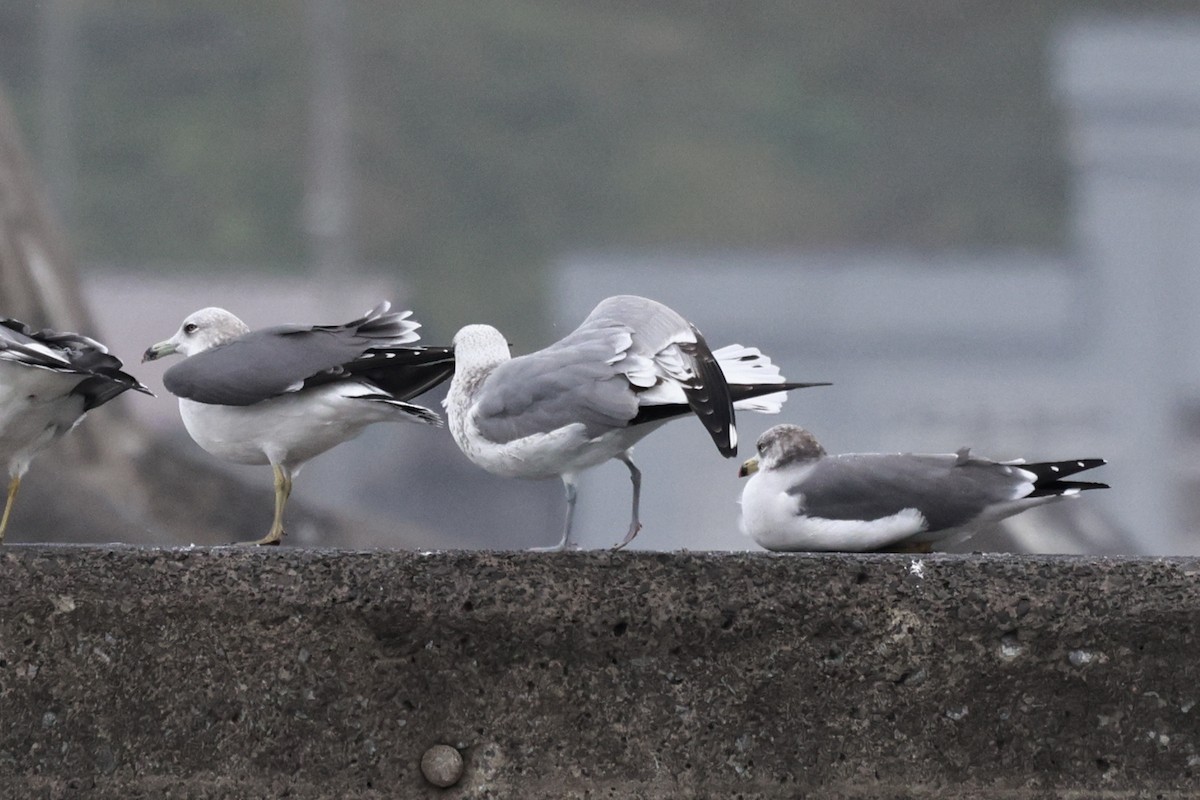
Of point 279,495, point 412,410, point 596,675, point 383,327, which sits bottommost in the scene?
point 596,675

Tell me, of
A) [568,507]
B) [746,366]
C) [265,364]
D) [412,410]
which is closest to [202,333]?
[265,364]

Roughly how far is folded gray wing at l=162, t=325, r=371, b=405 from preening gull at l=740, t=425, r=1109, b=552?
0.70 m

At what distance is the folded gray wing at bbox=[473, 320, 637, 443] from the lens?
2.57 metres

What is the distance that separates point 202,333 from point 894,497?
3.96ft

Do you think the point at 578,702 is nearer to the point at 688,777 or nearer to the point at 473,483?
the point at 688,777

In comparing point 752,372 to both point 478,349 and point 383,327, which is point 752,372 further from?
point 383,327

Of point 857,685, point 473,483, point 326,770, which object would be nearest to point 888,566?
point 857,685

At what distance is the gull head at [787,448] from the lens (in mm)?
2902

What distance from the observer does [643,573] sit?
8.36 ft

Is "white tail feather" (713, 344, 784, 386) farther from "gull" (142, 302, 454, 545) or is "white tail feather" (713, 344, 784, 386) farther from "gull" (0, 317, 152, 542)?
"gull" (0, 317, 152, 542)

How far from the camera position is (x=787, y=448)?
2904 millimetres

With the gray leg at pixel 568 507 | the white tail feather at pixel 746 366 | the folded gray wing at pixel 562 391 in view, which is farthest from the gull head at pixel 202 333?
the white tail feather at pixel 746 366

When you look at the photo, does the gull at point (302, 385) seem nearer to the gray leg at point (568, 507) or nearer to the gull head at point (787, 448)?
the gray leg at point (568, 507)

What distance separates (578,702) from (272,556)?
1.59ft
